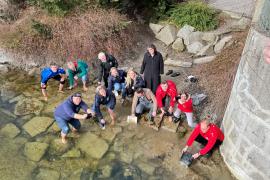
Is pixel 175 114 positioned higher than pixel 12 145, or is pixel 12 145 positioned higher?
pixel 175 114

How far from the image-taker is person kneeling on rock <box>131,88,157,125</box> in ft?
31.8

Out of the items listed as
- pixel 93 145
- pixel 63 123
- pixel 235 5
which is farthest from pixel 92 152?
pixel 235 5

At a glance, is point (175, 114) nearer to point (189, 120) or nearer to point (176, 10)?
point (189, 120)

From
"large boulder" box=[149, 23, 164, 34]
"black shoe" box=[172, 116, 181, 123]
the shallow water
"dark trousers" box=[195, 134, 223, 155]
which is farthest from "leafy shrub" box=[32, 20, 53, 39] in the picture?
"dark trousers" box=[195, 134, 223, 155]

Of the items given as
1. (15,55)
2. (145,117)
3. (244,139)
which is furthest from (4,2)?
(244,139)

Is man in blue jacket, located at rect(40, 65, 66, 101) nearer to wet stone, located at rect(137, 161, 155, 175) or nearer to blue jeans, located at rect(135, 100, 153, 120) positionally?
blue jeans, located at rect(135, 100, 153, 120)

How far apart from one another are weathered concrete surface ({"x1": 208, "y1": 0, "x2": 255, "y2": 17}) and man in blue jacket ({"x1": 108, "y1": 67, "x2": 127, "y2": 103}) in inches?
220

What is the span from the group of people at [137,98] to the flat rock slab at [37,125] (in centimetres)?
78

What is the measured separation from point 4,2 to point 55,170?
7.35m

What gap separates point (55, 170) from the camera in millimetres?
8727

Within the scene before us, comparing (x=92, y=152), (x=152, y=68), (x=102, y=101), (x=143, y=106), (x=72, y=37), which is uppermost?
(x=152, y=68)

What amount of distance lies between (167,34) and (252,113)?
20.4 ft

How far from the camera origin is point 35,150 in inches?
364

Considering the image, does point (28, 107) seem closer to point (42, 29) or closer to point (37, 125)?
point (37, 125)
